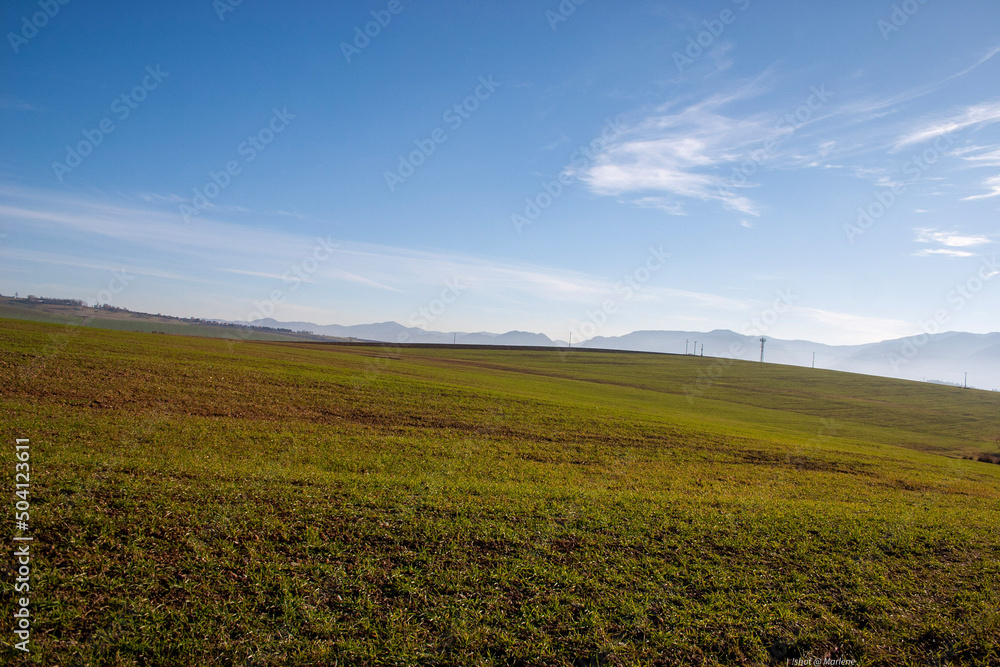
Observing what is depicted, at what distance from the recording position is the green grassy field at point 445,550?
776cm

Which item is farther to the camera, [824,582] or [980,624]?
[824,582]

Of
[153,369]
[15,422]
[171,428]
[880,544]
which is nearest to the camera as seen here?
[880,544]

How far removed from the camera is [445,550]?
10.4 meters

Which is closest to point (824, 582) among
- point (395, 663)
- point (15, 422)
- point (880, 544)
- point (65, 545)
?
point (880, 544)

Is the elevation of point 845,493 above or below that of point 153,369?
below

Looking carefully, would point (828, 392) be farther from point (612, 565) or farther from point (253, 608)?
point (253, 608)

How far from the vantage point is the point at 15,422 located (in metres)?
17.5

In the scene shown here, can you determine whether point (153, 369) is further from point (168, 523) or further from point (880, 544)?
point (880, 544)

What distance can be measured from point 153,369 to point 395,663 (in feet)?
97.9

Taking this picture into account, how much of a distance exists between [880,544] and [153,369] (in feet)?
117

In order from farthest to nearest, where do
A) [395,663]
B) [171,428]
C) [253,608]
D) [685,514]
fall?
[171,428] < [685,514] < [253,608] < [395,663]

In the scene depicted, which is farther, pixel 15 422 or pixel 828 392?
pixel 828 392

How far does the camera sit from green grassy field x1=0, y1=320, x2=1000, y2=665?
7.76 meters

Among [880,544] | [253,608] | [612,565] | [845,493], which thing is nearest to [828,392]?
[845,493]
